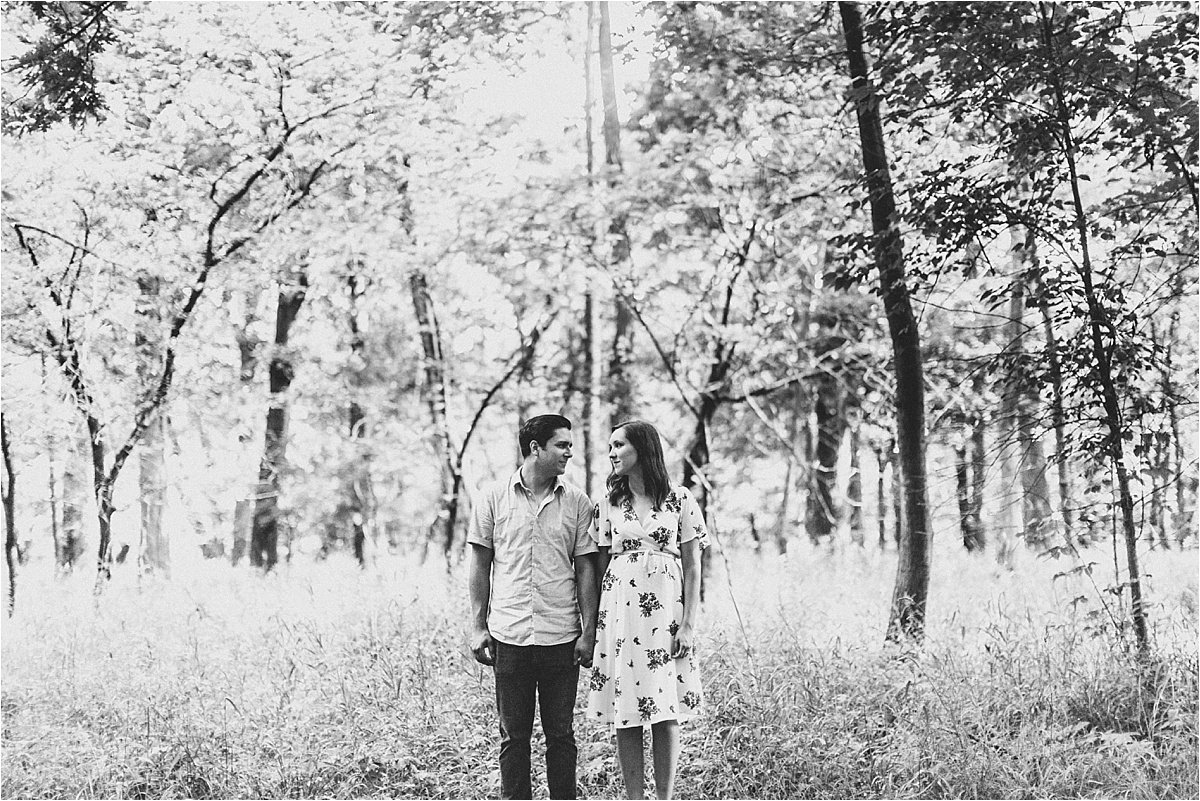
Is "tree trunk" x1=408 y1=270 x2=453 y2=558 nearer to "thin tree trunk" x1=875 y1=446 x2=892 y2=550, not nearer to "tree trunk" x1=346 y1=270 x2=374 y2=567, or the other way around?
"tree trunk" x1=346 y1=270 x2=374 y2=567

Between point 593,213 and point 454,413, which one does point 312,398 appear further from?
point 593,213

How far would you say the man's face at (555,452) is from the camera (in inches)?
147

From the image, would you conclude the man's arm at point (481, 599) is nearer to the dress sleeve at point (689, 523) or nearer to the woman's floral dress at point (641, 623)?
the woman's floral dress at point (641, 623)

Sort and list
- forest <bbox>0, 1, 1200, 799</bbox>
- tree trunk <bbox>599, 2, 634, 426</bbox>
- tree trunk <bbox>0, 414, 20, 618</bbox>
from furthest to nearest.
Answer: tree trunk <bbox>599, 2, 634, 426</bbox>
tree trunk <bbox>0, 414, 20, 618</bbox>
forest <bbox>0, 1, 1200, 799</bbox>

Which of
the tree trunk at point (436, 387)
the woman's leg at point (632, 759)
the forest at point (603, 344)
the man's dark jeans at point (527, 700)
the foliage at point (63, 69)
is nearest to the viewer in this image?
the man's dark jeans at point (527, 700)

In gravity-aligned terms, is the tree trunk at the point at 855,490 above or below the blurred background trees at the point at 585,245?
below

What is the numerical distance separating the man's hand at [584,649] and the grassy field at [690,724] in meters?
1.06

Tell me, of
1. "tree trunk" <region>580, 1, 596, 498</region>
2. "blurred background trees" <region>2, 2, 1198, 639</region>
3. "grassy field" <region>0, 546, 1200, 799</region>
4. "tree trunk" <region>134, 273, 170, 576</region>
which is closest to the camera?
"grassy field" <region>0, 546, 1200, 799</region>

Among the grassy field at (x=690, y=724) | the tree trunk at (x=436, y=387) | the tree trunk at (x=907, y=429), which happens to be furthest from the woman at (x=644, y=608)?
the tree trunk at (x=436, y=387)

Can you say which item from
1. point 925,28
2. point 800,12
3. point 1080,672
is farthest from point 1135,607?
Answer: point 800,12

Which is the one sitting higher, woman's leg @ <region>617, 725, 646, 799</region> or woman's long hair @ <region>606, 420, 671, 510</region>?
woman's long hair @ <region>606, 420, 671, 510</region>

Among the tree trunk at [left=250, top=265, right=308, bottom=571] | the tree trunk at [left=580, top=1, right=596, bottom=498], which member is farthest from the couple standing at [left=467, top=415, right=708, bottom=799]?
the tree trunk at [left=250, top=265, right=308, bottom=571]

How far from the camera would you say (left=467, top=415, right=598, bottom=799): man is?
3.69m

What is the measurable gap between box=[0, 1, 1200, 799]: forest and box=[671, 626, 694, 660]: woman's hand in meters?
0.99
